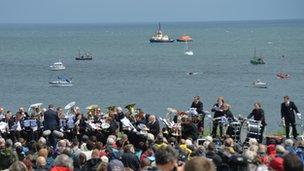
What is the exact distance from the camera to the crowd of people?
13664 mm

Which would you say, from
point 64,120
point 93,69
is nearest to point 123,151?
point 64,120

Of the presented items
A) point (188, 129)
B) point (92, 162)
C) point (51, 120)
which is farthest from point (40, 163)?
point (51, 120)

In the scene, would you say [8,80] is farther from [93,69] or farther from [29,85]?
[93,69]

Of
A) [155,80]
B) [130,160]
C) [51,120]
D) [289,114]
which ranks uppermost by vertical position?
[130,160]

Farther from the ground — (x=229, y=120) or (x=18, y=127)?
(x=229, y=120)

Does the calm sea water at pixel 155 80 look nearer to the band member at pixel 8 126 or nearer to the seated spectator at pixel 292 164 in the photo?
the band member at pixel 8 126

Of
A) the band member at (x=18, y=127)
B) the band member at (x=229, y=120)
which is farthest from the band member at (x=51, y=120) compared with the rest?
the band member at (x=229, y=120)

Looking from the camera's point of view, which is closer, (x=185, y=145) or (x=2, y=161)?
(x=2, y=161)

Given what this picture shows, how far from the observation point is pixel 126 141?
1714 cm

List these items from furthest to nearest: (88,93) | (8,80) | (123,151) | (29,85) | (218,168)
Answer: (8,80) < (29,85) < (88,93) < (123,151) < (218,168)

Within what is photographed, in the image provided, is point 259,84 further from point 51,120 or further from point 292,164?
point 292,164

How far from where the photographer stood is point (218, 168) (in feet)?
44.0

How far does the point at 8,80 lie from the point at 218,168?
82412mm

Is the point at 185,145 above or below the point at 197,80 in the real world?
above
